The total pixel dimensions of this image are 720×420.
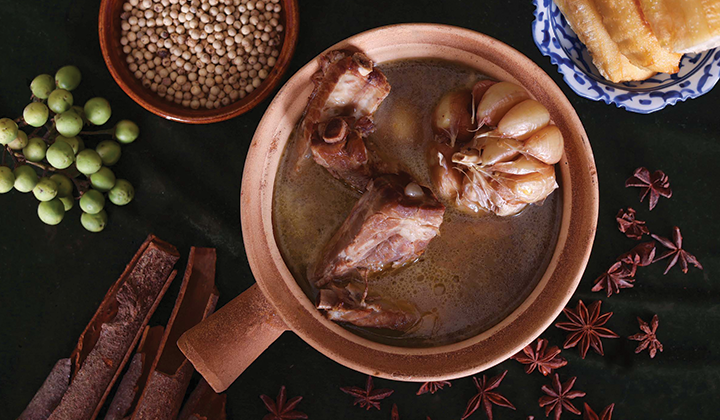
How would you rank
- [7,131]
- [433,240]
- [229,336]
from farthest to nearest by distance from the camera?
[7,131], [433,240], [229,336]

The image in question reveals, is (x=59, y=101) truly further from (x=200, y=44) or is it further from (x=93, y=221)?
(x=200, y=44)

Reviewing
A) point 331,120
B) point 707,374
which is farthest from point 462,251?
point 707,374

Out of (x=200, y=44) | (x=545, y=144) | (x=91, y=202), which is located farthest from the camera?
(x=200, y=44)

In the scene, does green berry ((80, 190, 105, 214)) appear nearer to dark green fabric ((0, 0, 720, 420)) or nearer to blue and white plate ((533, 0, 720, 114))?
dark green fabric ((0, 0, 720, 420))

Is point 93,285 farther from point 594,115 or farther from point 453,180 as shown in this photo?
point 594,115

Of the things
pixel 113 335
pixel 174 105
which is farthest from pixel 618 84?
pixel 113 335
